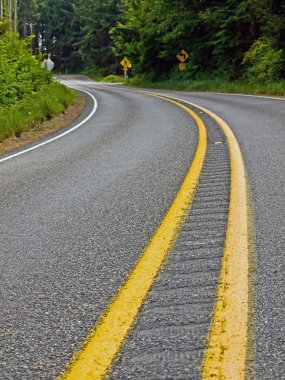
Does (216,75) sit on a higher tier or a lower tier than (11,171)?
higher

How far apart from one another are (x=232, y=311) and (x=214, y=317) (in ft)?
0.29

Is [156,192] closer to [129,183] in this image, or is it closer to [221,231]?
[129,183]

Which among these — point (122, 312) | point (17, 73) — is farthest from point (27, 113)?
point (122, 312)

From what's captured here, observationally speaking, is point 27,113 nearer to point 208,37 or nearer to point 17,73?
point 17,73

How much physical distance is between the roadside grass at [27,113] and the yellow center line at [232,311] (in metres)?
8.64

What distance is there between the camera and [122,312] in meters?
2.23

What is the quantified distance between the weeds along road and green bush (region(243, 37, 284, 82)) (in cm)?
1875

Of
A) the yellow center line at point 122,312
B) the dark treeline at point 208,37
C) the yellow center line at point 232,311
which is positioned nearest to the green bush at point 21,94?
the yellow center line at point 122,312

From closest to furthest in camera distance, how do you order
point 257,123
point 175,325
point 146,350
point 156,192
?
point 146,350, point 175,325, point 156,192, point 257,123

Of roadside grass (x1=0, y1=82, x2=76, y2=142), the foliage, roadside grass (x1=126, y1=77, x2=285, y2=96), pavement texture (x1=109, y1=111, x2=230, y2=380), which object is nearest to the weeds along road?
pavement texture (x1=109, y1=111, x2=230, y2=380)

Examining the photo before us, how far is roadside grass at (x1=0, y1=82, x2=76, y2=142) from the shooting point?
11703 mm

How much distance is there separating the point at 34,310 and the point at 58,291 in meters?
0.23

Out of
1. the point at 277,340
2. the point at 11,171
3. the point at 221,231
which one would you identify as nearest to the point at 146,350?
the point at 277,340

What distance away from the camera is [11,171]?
23.3 ft
